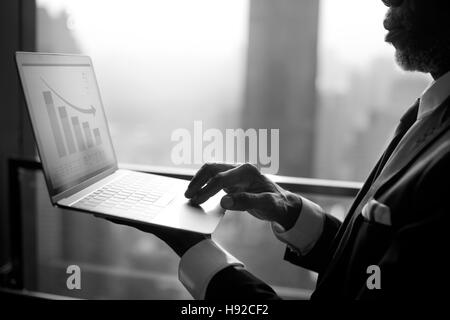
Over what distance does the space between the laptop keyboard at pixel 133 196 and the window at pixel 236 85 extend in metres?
0.81

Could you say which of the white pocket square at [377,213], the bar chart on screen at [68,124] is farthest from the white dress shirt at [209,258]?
the bar chart on screen at [68,124]

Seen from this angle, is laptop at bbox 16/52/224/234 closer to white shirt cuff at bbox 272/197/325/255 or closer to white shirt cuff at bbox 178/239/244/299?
white shirt cuff at bbox 178/239/244/299

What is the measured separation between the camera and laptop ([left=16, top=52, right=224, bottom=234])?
2.89 ft

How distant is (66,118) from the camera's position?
1008 millimetres

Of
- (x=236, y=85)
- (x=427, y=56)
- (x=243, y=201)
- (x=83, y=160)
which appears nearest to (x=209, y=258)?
(x=243, y=201)

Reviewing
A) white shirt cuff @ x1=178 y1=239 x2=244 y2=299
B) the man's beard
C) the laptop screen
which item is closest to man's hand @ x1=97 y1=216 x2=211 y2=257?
white shirt cuff @ x1=178 y1=239 x2=244 y2=299

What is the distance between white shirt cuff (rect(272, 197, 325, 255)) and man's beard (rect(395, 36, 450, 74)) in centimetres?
38

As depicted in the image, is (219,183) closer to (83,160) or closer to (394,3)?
(83,160)

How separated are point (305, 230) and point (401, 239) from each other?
395 millimetres

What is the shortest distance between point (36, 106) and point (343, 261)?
66 centimetres

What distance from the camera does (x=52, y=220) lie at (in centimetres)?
223
